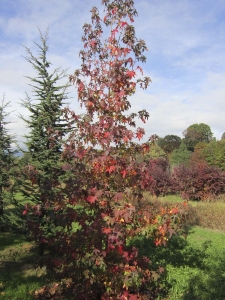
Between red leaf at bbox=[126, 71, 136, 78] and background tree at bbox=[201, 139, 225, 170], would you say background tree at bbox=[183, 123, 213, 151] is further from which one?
red leaf at bbox=[126, 71, 136, 78]

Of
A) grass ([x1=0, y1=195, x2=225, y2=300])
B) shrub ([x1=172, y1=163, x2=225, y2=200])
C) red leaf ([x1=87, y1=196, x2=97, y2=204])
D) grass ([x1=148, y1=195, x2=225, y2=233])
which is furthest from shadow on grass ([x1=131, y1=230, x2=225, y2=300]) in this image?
shrub ([x1=172, y1=163, x2=225, y2=200])

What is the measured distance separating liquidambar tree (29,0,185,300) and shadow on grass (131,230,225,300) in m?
1.65

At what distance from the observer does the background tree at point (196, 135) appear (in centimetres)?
6093

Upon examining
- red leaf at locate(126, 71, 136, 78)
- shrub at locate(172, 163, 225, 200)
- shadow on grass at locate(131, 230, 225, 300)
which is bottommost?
shadow on grass at locate(131, 230, 225, 300)

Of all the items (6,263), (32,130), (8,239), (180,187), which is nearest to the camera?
(6,263)

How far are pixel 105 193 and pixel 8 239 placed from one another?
253 inches

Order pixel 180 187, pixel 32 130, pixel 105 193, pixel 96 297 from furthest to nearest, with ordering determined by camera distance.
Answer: pixel 180 187
pixel 32 130
pixel 96 297
pixel 105 193

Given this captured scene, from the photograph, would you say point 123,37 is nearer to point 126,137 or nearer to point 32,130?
point 126,137

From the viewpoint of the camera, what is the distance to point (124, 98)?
3.33 meters

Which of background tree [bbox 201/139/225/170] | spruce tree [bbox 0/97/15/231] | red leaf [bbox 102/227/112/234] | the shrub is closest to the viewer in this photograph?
red leaf [bbox 102/227/112/234]

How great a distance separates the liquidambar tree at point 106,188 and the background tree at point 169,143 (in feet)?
177

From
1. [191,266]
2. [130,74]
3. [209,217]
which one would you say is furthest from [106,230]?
[209,217]

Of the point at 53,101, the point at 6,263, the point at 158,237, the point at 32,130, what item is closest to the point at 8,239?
the point at 6,263

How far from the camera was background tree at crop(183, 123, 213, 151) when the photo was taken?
60.9 m
